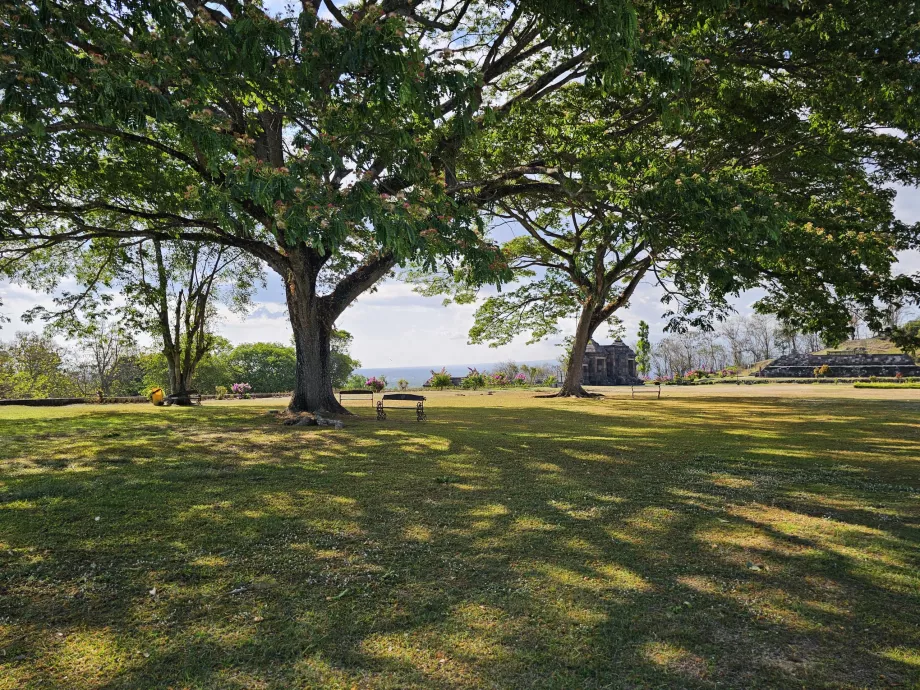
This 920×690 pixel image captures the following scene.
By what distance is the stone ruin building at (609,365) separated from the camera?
47.8 meters

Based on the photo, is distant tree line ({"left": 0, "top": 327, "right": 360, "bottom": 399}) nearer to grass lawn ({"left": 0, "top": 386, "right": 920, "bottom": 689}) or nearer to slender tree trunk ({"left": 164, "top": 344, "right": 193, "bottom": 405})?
slender tree trunk ({"left": 164, "top": 344, "right": 193, "bottom": 405})

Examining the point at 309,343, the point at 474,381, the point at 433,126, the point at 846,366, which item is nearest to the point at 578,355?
the point at 474,381

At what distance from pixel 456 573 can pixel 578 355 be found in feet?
70.3

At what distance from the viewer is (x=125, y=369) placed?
50.8 meters

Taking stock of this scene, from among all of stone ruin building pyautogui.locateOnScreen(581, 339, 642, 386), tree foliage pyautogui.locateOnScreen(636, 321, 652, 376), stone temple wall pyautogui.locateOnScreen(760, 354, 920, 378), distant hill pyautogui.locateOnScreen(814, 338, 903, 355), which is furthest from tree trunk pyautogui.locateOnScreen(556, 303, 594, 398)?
distant hill pyautogui.locateOnScreen(814, 338, 903, 355)

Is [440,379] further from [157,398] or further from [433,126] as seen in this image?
[433,126]

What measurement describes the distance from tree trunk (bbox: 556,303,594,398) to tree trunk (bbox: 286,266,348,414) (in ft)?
42.0

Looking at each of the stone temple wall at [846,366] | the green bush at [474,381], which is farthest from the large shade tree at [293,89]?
the stone temple wall at [846,366]

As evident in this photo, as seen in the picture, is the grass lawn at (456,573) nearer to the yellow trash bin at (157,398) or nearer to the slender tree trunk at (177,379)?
the slender tree trunk at (177,379)

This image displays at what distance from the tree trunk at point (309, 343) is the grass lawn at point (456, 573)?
5.72 m

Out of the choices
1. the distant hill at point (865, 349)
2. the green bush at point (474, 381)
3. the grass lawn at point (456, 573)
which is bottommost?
the grass lawn at point (456, 573)

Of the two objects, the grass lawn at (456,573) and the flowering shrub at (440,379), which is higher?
the flowering shrub at (440,379)

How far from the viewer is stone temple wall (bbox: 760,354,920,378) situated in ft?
165

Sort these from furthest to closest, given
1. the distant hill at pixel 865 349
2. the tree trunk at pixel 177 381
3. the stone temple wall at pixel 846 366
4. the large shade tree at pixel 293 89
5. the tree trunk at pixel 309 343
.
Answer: the distant hill at pixel 865 349 → the stone temple wall at pixel 846 366 → the tree trunk at pixel 177 381 → the tree trunk at pixel 309 343 → the large shade tree at pixel 293 89
